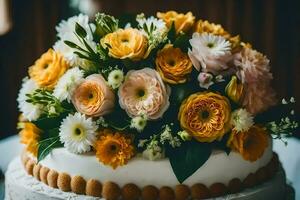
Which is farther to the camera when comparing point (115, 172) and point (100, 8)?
point (100, 8)

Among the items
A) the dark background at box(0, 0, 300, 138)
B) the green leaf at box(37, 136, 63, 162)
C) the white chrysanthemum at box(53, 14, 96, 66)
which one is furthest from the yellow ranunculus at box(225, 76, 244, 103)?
the dark background at box(0, 0, 300, 138)

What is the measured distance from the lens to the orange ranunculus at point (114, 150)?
1.93m

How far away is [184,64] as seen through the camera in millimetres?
2018

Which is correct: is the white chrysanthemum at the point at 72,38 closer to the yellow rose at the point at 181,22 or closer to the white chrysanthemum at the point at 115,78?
the white chrysanthemum at the point at 115,78

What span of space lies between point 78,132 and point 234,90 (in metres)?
0.53

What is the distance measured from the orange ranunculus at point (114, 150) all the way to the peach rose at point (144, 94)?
93mm

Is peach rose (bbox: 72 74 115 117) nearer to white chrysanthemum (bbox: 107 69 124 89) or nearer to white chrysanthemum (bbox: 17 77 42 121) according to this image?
white chrysanthemum (bbox: 107 69 124 89)

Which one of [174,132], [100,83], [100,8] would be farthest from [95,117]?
[100,8]

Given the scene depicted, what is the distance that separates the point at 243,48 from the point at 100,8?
2987mm

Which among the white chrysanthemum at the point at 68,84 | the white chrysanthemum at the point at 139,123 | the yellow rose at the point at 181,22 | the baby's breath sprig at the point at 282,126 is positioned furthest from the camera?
the yellow rose at the point at 181,22

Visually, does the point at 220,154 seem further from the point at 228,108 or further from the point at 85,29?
the point at 85,29

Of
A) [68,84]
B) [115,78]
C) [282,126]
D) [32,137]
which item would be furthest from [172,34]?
[32,137]

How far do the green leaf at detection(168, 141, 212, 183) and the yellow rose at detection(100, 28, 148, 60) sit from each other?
1.10ft

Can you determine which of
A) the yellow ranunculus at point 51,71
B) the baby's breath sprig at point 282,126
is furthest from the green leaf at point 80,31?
the baby's breath sprig at point 282,126
